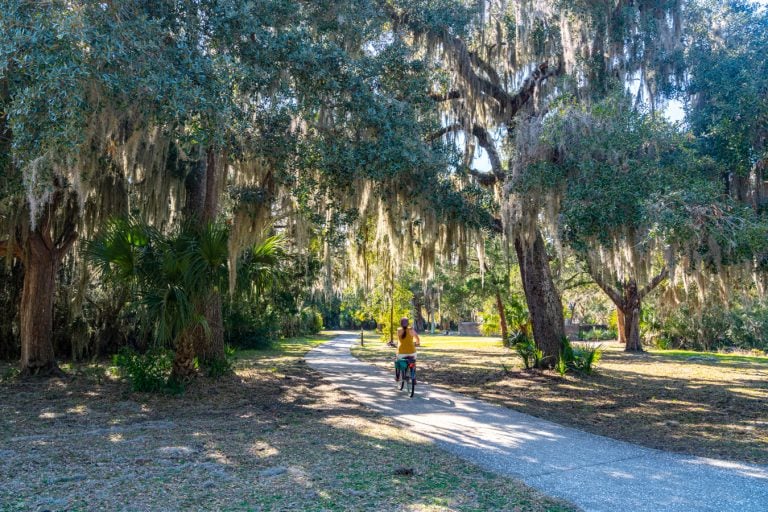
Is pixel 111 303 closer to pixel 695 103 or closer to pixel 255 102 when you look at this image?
pixel 255 102

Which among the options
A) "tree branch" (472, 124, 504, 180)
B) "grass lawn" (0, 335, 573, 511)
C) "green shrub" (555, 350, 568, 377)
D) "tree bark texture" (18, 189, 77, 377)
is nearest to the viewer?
"grass lawn" (0, 335, 573, 511)

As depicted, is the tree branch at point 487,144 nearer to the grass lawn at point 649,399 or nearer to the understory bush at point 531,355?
the understory bush at point 531,355

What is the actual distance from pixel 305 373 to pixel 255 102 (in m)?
6.80

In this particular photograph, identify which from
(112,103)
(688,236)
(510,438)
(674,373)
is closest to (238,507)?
(510,438)

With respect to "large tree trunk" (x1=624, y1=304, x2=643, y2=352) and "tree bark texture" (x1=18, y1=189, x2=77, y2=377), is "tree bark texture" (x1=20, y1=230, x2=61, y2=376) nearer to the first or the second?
"tree bark texture" (x1=18, y1=189, x2=77, y2=377)

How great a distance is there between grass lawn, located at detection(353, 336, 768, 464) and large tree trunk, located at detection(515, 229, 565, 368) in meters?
0.65

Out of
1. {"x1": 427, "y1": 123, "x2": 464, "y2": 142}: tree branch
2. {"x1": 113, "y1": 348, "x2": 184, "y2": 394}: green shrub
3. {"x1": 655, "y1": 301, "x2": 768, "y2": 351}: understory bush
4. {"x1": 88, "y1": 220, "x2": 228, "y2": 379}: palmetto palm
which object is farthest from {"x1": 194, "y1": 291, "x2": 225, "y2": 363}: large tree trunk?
{"x1": 655, "y1": 301, "x2": 768, "y2": 351}: understory bush

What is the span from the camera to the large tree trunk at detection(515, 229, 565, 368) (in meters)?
11.7

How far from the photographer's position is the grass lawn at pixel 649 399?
6203mm

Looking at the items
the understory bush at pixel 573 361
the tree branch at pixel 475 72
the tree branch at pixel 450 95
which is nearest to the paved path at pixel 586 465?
the understory bush at pixel 573 361

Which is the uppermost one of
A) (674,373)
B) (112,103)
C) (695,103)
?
(695,103)

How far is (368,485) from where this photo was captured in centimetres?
423

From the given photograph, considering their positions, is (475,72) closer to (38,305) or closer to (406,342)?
(406,342)

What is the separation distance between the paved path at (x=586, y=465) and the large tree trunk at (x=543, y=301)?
427 centimetres
